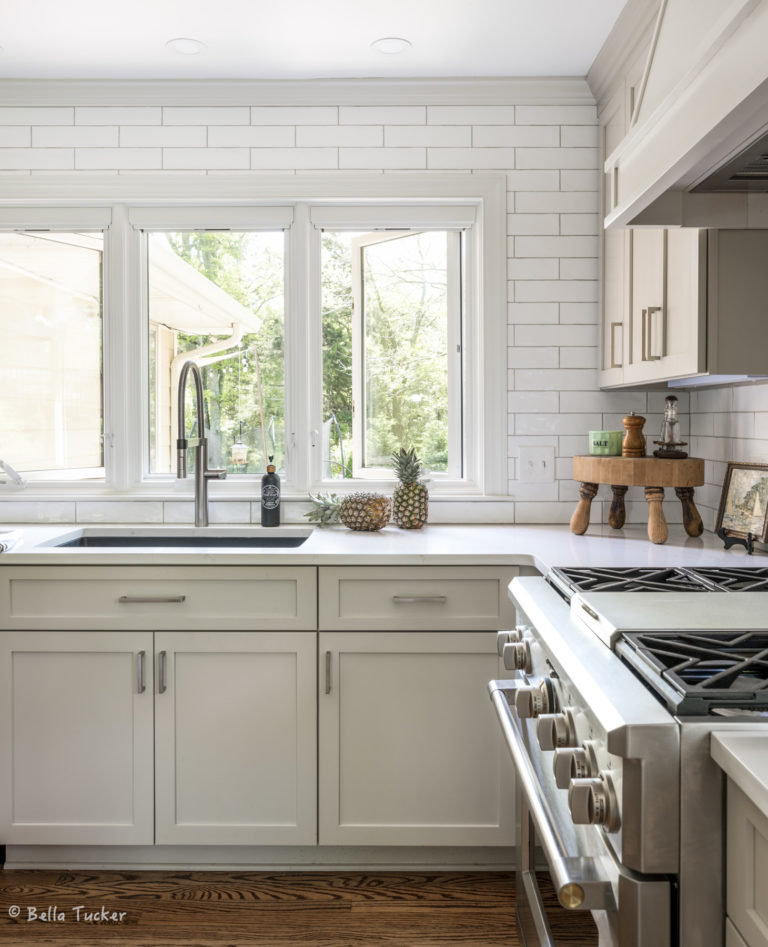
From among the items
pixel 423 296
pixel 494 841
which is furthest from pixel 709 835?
pixel 423 296

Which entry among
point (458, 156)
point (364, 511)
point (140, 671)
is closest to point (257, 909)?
point (140, 671)

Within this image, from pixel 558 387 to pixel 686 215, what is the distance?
126 cm

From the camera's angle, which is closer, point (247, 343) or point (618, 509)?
point (618, 509)

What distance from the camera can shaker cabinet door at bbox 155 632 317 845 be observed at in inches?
85.7

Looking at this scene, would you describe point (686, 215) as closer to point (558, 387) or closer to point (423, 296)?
point (558, 387)

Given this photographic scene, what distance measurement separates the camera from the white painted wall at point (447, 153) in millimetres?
2768

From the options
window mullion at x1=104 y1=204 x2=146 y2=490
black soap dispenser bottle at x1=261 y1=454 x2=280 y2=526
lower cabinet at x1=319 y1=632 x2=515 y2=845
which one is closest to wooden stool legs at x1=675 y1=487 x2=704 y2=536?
lower cabinet at x1=319 y1=632 x2=515 y2=845

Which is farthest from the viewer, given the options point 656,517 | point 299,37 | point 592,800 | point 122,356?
point 122,356

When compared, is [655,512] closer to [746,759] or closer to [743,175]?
[743,175]

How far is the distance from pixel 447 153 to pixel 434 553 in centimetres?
151

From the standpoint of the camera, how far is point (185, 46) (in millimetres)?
2484

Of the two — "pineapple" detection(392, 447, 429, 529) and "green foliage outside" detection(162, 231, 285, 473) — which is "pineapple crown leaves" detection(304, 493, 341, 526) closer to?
"pineapple" detection(392, 447, 429, 529)

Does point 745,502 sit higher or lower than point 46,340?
lower

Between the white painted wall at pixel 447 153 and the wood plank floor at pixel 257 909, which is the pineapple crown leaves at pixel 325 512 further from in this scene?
the wood plank floor at pixel 257 909
